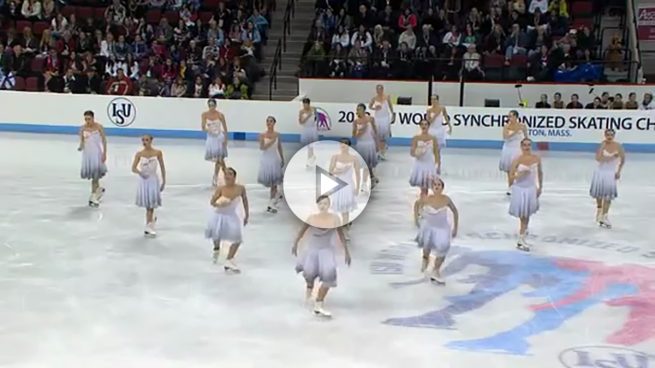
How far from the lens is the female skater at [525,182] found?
11.8 m

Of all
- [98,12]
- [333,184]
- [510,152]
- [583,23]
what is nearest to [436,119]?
[510,152]

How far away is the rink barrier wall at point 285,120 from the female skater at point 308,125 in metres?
3.55

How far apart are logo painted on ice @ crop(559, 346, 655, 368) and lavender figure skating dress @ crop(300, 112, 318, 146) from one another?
890 cm

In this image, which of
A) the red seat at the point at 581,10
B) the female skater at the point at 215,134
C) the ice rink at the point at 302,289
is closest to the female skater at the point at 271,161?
the ice rink at the point at 302,289

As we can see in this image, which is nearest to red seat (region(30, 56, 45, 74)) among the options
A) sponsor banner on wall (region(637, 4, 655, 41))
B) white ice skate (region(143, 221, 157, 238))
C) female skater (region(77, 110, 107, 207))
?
female skater (region(77, 110, 107, 207))

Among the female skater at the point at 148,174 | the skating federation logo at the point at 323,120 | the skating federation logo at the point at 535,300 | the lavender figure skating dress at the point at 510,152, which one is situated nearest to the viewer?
the skating federation logo at the point at 535,300

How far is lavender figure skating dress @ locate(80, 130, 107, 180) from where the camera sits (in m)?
13.8

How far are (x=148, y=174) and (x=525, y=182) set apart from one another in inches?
196

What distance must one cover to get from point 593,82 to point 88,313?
15.7 meters

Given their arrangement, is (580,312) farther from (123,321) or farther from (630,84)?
(630,84)

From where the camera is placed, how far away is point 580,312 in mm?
9891

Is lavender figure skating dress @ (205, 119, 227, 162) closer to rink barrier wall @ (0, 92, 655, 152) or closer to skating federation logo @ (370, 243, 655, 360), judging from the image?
skating federation logo @ (370, 243, 655, 360)

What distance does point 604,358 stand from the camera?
28.2 ft

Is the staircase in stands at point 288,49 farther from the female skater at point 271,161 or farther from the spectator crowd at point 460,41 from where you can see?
the female skater at point 271,161
